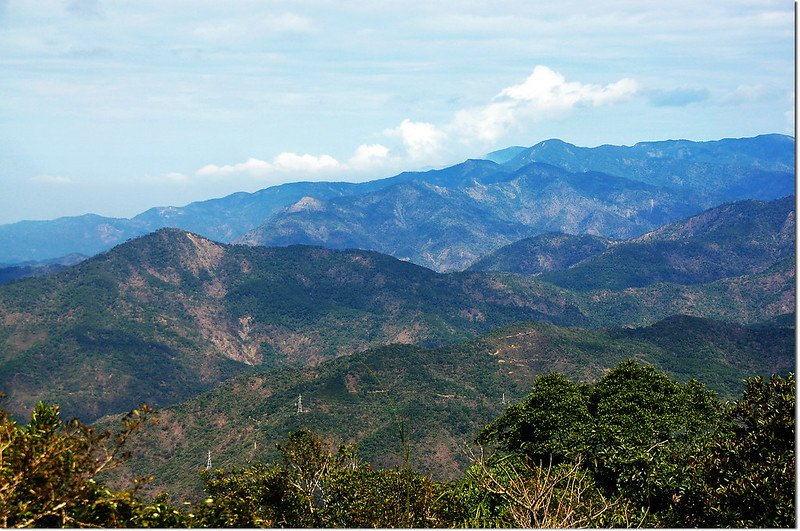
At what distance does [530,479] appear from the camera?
73.6 ft

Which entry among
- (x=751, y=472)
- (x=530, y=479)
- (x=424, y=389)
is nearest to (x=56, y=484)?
(x=530, y=479)

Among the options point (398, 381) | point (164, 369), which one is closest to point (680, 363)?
point (398, 381)

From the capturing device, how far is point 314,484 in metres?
27.9

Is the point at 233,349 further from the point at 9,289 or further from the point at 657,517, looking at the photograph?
the point at 657,517

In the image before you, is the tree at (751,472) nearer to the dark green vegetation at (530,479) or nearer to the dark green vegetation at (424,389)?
the dark green vegetation at (530,479)

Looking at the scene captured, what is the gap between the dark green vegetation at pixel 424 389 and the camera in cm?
8294

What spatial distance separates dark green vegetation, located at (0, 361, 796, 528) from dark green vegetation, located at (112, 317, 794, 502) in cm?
3349

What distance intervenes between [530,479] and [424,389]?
7987 cm

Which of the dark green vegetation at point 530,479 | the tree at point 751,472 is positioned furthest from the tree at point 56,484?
the tree at point 751,472

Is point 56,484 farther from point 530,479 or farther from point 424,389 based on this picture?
point 424,389

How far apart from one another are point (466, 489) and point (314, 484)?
8.71m

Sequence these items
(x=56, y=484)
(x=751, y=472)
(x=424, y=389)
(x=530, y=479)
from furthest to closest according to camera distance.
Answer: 1. (x=424, y=389)
2. (x=530, y=479)
3. (x=751, y=472)
4. (x=56, y=484)

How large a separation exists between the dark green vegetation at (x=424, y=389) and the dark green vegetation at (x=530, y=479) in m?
33.5

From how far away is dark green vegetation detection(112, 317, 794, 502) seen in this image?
8294 cm
